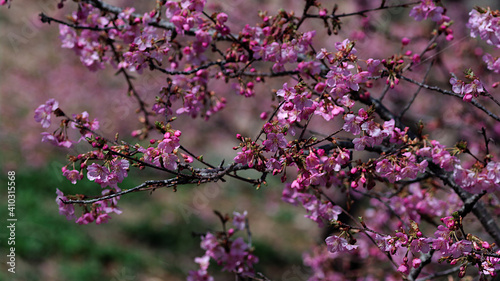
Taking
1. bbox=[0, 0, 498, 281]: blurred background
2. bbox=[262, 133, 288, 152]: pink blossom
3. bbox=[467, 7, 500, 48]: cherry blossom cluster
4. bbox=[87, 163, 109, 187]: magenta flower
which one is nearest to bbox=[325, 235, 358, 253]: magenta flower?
bbox=[262, 133, 288, 152]: pink blossom

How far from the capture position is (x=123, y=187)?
838 centimetres

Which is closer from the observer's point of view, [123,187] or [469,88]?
[469,88]

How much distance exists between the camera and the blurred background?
538 centimetres

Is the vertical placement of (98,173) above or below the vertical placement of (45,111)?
below

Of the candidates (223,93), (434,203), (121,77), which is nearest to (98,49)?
(434,203)

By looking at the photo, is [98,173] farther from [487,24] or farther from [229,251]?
[487,24]

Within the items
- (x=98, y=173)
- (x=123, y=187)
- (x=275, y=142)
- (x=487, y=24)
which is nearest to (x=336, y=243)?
(x=275, y=142)

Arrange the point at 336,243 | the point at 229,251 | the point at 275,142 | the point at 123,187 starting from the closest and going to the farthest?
the point at 275,142 → the point at 336,243 → the point at 229,251 → the point at 123,187

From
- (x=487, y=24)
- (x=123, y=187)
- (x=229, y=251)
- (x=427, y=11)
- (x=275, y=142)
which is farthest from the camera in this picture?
(x=123, y=187)

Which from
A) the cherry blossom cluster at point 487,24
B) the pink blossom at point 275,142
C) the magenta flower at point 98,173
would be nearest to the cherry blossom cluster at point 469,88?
the cherry blossom cluster at point 487,24

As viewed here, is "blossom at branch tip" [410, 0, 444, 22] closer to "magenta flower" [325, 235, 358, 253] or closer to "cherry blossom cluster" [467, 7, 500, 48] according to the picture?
"cherry blossom cluster" [467, 7, 500, 48]

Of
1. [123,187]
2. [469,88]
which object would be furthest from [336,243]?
[123,187]

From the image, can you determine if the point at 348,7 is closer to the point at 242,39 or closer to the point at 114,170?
the point at 242,39

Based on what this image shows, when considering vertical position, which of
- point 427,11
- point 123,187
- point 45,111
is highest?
point 123,187
